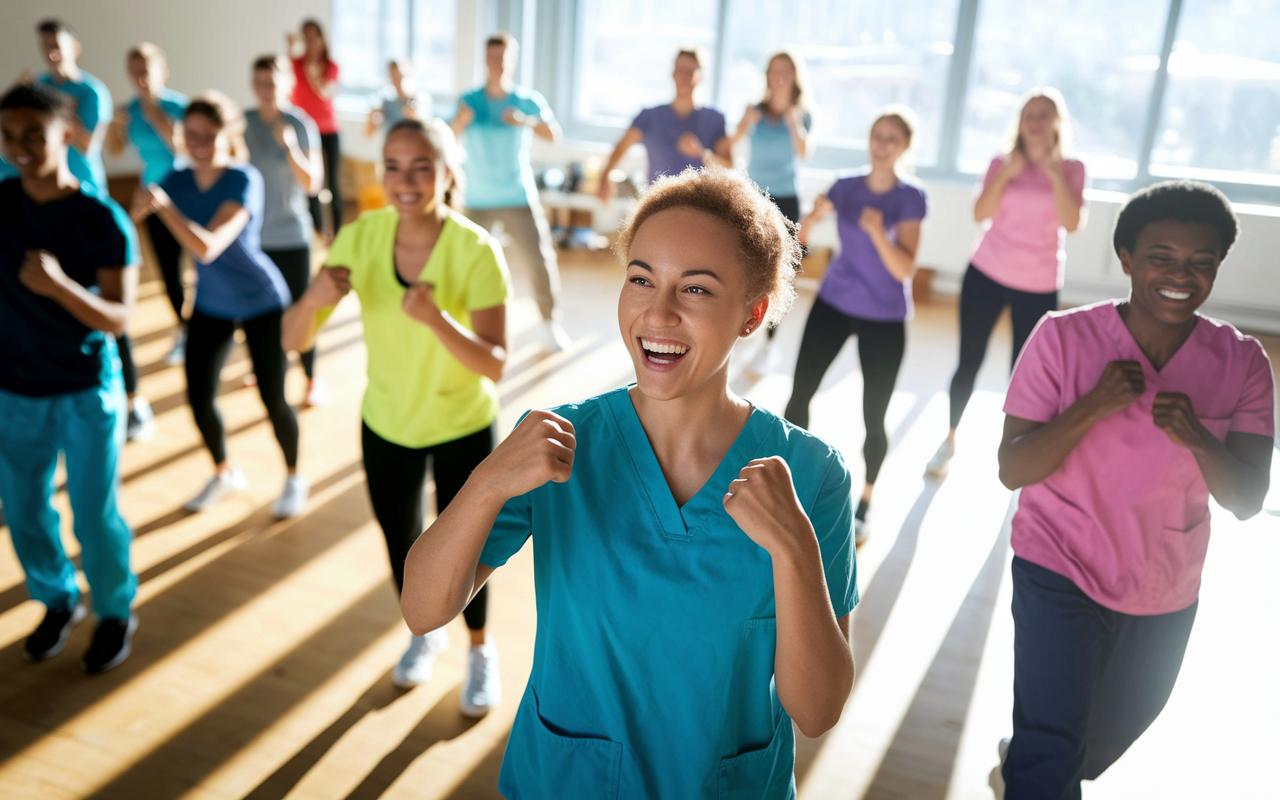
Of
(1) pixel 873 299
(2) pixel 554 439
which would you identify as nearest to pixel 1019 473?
(2) pixel 554 439

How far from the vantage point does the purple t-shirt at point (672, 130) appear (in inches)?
196

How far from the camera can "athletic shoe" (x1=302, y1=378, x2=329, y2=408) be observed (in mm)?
4508

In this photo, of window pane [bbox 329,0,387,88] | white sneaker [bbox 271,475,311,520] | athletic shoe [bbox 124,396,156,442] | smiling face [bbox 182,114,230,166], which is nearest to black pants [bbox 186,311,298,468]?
white sneaker [bbox 271,475,311,520]

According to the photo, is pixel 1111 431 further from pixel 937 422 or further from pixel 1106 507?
pixel 937 422

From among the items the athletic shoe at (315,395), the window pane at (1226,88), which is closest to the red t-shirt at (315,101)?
the athletic shoe at (315,395)

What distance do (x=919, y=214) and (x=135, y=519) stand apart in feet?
9.60

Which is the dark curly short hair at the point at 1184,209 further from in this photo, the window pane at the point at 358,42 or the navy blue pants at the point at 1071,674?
the window pane at the point at 358,42

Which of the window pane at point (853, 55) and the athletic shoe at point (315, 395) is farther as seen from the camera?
the window pane at point (853, 55)

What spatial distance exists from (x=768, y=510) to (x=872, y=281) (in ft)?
7.96

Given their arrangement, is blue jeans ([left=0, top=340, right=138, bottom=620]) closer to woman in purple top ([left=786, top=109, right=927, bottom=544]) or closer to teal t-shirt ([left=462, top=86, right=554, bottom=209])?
woman in purple top ([left=786, top=109, right=927, bottom=544])

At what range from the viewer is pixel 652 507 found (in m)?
1.20

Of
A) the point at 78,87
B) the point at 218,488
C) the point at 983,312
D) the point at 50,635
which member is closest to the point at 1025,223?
the point at 983,312

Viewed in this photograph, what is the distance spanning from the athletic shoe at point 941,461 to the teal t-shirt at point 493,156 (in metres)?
2.53

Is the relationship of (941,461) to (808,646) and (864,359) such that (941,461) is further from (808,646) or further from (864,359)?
(808,646)
